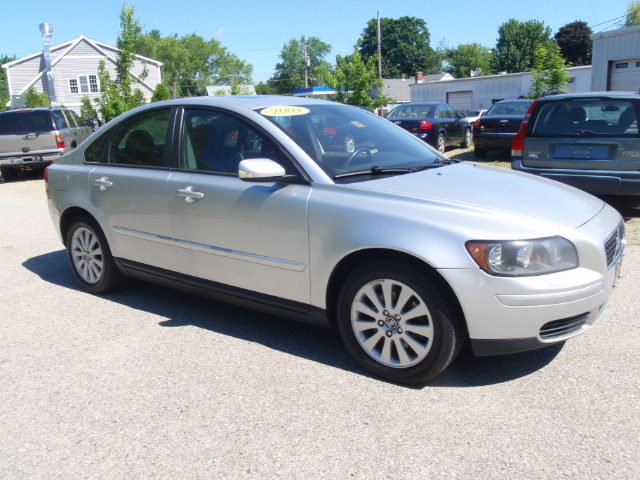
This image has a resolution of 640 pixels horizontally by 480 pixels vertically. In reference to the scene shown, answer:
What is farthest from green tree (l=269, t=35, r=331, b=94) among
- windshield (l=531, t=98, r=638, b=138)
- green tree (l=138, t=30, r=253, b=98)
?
windshield (l=531, t=98, r=638, b=138)

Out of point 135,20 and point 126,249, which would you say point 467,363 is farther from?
point 135,20

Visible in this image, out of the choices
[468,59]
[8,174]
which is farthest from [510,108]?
[468,59]

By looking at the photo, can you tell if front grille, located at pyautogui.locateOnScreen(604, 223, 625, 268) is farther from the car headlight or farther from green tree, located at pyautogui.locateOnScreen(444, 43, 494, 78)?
green tree, located at pyautogui.locateOnScreen(444, 43, 494, 78)

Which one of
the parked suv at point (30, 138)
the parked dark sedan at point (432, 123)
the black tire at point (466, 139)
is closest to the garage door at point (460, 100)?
the black tire at point (466, 139)

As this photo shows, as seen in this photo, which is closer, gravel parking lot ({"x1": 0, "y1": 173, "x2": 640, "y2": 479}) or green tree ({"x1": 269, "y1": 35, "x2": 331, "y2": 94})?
gravel parking lot ({"x1": 0, "y1": 173, "x2": 640, "y2": 479})

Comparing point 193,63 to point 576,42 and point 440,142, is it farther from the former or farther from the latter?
point 440,142

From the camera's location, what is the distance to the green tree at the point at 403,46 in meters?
106

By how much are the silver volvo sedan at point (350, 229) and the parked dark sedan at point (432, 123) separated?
1087cm

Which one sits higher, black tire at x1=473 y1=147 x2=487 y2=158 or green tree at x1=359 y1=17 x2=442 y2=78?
green tree at x1=359 y1=17 x2=442 y2=78

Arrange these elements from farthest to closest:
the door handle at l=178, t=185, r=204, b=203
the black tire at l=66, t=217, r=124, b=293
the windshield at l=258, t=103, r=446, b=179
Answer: the black tire at l=66, t=217, r=124, b=293, the door handle at l=178, t=185, r=204, b=203, the windshield at l=258, t=103, r=446, b=179

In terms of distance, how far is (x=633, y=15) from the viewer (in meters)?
56.0

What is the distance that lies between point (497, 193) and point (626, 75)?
21.7m

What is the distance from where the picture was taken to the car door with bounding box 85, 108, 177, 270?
14.6 feet

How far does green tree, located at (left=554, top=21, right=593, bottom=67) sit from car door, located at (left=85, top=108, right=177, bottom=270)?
85535 mm
